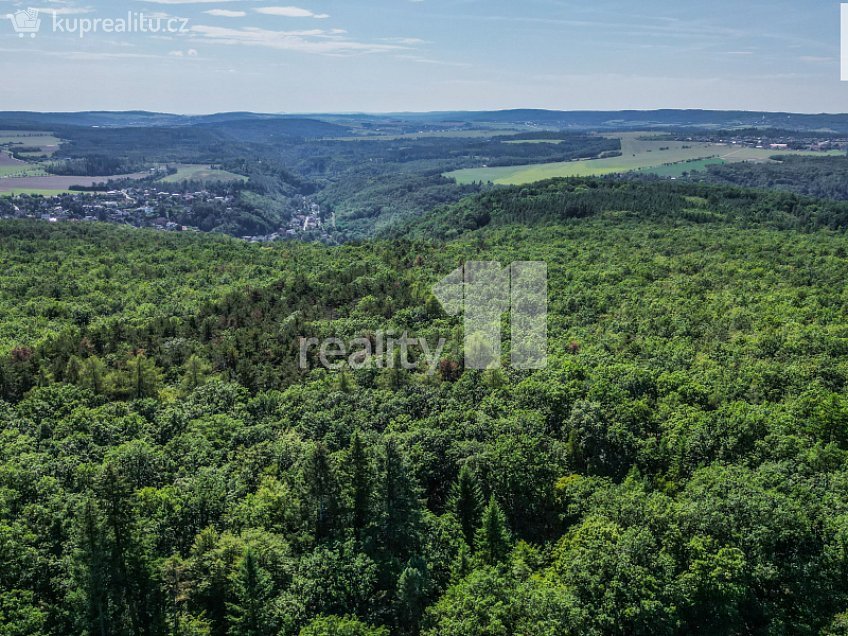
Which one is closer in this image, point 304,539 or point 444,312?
point 304,539

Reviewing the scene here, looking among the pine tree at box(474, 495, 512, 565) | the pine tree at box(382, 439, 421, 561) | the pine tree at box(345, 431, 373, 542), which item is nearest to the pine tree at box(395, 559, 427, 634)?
the pine tree at box(382, 439, 421, 561)

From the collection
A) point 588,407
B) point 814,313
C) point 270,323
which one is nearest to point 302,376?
point 270,323

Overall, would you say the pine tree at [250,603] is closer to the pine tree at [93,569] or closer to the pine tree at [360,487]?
the pine tree at [93,569]

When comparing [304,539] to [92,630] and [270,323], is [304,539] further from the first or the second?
[270,323]

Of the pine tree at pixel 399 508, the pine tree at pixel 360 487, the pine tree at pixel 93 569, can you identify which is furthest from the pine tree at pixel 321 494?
the pine tree at pixel 93 569

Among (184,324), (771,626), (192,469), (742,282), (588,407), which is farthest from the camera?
(742,282)

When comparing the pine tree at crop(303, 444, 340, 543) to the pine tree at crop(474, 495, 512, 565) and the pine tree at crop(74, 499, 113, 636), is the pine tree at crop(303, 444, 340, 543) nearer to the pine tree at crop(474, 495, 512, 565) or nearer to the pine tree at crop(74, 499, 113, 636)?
the pine tree at crop(474, 495, 512, 565)
